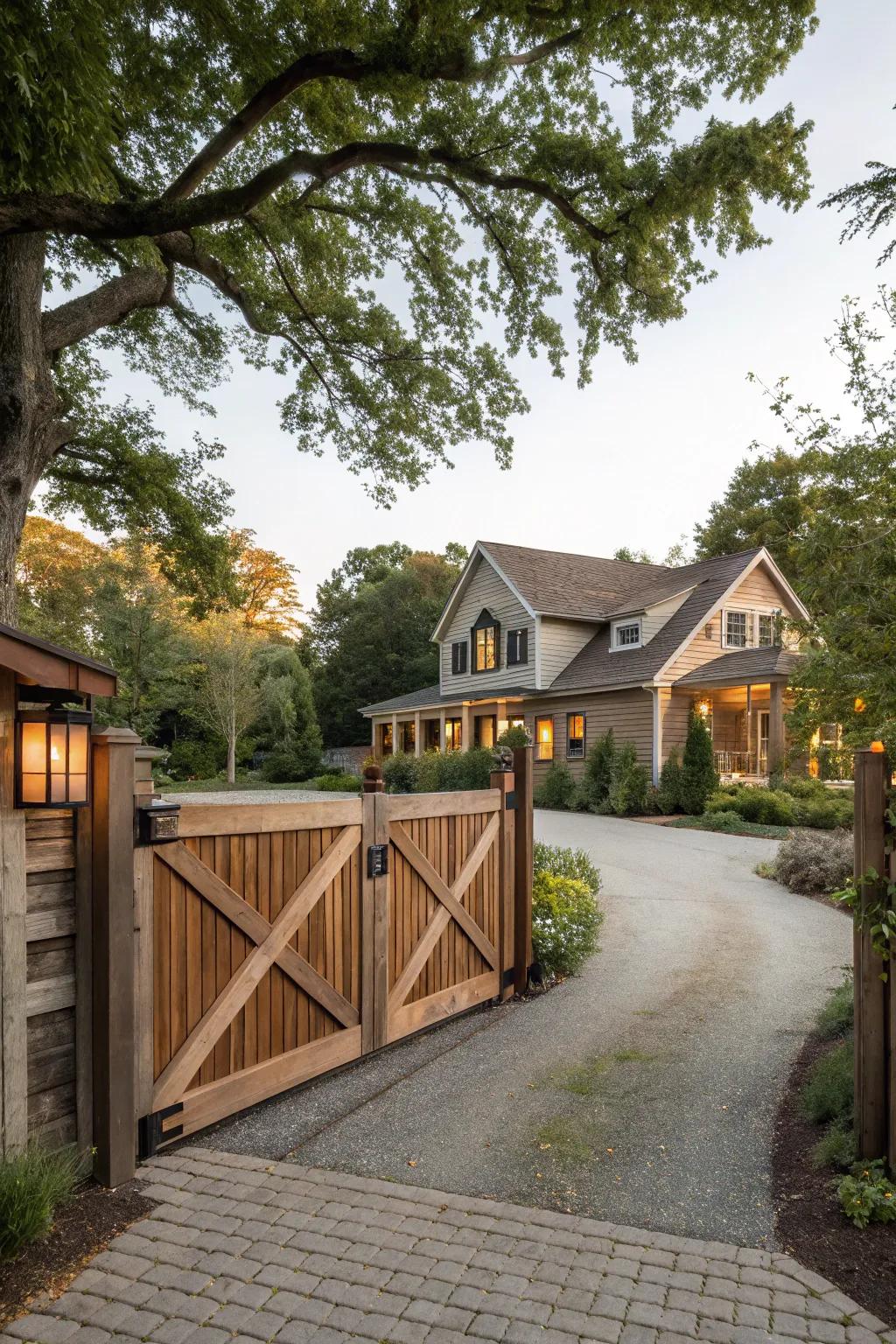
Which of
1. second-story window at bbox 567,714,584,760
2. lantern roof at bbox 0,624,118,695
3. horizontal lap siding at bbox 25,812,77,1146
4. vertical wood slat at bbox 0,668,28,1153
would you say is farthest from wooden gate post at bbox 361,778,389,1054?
second-story window at bbox 567,714,584,760

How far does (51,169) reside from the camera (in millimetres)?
4922

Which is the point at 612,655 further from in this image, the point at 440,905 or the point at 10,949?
the point at 10,949

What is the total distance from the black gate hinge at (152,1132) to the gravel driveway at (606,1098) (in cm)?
31

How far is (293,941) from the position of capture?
13.9ft

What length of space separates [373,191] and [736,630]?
50.3 feet

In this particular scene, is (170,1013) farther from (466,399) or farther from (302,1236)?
(466,399)

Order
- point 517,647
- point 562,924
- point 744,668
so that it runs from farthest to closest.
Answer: point 517,647 < point 744,668 < point 562,924

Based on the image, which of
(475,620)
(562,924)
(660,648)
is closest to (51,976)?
(562,924)

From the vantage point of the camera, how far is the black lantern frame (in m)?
3.07

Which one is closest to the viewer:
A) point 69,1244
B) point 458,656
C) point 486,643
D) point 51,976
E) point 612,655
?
point 69,1244

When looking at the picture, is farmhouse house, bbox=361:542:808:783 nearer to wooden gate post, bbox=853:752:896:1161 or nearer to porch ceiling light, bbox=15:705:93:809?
wooden gate post, bbox=853:752:896:1161

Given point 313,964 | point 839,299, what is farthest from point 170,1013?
point 839,299

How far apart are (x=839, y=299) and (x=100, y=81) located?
196 inches

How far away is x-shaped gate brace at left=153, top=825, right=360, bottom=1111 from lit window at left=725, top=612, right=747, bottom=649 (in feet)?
64.0
